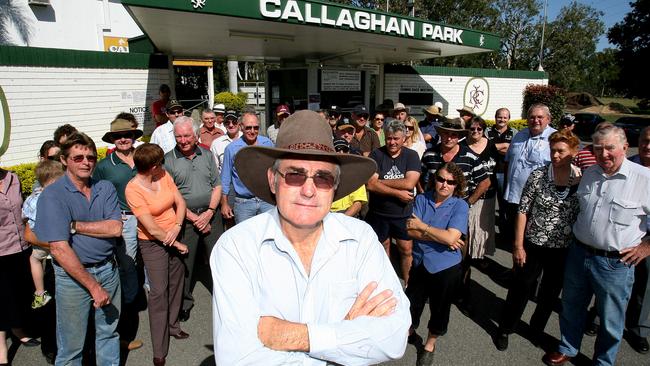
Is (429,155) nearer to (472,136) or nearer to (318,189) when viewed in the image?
(472,136)

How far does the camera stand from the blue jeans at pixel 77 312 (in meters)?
2.76

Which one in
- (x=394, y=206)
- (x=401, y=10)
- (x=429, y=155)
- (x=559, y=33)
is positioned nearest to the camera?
(x=394, y=206)

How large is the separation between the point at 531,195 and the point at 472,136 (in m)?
1.46

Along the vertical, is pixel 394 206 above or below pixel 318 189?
below

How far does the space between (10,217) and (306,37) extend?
25.4 feet

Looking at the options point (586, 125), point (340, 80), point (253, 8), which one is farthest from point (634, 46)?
point (253, 8)

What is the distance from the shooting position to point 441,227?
3430 millimetres

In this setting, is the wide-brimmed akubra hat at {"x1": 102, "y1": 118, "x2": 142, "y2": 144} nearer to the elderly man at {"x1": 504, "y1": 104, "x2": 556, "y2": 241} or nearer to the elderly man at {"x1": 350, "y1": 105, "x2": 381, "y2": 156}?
the elderly man at {"x1": 350, "y1": 105, "x2": 381, "y2": 156}

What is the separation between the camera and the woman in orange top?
3309 millimetres

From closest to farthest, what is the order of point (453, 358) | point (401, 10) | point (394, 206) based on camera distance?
point (453, 358)
point (394, 206)
point (401, 10)

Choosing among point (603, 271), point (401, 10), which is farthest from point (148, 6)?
point (401, 10)

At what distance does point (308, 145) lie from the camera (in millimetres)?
1595

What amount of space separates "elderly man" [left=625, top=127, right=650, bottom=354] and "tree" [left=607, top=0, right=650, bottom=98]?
32.6m

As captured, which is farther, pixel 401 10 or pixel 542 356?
pixel 401 10
